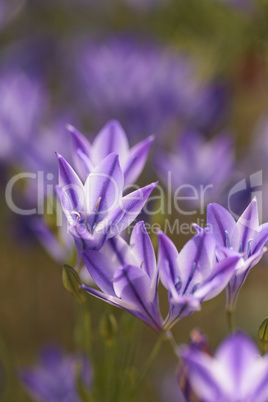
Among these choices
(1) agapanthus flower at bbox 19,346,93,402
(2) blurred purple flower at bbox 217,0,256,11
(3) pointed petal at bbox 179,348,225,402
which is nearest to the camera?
(3) pointed petal at bbox 179,348,225,402

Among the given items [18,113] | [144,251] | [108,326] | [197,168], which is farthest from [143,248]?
[18,113]

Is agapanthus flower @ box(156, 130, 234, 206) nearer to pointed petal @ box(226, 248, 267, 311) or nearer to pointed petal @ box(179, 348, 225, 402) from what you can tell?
pointed petal @ box(226, 248, 267, 311)

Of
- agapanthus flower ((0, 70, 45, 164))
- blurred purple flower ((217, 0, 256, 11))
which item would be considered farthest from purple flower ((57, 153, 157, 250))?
blurred purple flower ((217, 0, 256, 11))

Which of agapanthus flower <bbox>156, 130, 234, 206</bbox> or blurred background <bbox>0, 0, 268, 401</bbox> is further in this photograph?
blurred background <bbox>0, 0, 268, 401</bbox>

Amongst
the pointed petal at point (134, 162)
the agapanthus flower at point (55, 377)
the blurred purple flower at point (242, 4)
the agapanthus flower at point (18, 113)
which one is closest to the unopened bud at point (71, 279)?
the pointed petal at point (134, 162)

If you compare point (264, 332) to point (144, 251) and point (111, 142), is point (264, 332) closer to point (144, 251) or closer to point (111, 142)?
point (144, 251)

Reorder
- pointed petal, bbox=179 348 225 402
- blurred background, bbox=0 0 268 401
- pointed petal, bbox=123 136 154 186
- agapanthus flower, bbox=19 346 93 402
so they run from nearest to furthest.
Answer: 1. pointed petal, bbox=179 348 225 402
2. pointed petal, bbox=123 136 154 186
3. agapanthus flower, bbox=19 346 93 402
4. blurred background, bbox=0 0 268 401

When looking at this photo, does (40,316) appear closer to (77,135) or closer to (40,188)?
(40,188)

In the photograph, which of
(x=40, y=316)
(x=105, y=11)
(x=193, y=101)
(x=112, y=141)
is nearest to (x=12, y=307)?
(x=40, y=316)
